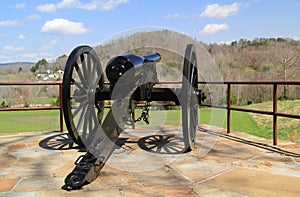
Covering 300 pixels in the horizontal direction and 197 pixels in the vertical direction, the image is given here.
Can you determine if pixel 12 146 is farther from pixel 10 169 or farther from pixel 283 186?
pixel 283 186

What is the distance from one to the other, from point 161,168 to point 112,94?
106cm

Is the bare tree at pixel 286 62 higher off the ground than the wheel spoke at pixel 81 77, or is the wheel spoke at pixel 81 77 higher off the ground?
the bare tree at pixel 286 62

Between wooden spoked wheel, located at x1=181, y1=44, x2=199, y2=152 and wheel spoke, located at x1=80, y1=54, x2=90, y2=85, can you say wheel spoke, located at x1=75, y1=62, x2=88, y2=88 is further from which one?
wooden spoked wheel, located at x1=181, y1=44, x2=199, y2=152

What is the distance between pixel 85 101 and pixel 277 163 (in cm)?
236

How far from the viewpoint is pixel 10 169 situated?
132 inches

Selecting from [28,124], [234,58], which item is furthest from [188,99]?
[234,58]

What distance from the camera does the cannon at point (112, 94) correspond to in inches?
135

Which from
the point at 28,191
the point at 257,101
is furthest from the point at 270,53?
the point at 28,191

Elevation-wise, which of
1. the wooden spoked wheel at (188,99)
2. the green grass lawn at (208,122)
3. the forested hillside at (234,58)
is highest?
the forested hillside at (234,58)

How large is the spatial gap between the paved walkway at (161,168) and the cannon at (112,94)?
0.29m

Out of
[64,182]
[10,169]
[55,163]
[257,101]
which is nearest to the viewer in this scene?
[64,182]

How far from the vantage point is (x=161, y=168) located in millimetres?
3344

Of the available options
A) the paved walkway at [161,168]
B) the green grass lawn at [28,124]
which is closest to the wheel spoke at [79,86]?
the paved walkway at [161,168]

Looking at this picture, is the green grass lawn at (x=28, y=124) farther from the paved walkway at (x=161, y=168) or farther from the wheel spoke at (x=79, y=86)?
the wheel spoke at (x=79, y=86)
